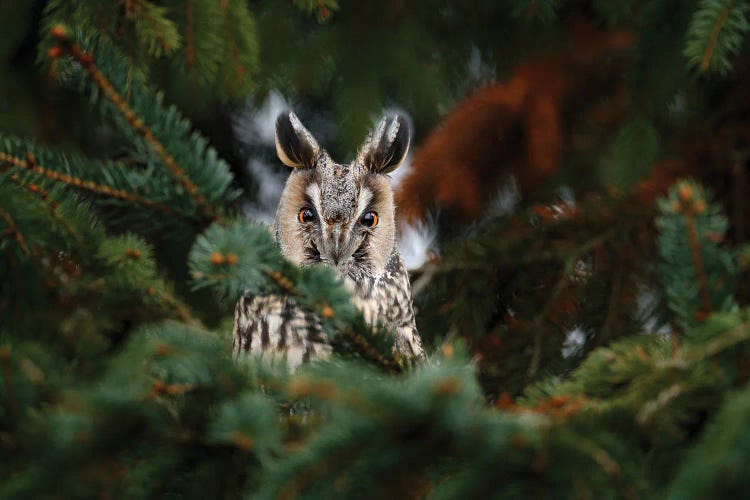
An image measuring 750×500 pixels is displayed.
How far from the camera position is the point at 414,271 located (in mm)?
3053

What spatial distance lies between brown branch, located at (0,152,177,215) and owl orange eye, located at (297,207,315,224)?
95 centimetres

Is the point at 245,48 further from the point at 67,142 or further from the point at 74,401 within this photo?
the point at 74,401

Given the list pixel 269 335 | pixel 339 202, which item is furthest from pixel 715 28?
pixel 269 335

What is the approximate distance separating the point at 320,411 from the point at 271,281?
1.04 feet

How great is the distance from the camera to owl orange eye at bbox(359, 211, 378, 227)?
2.57 m

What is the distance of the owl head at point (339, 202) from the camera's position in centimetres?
250

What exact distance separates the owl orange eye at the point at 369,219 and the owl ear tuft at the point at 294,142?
Result: 20 centimetres

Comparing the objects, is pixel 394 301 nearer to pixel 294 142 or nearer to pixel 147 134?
pixel 294 142

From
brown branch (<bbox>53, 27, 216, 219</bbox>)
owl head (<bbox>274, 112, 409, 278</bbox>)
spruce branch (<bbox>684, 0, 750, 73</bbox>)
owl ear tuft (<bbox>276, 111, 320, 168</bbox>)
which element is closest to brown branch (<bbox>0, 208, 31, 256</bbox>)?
brown branch (<bbox>53, 27, 216, 219</bbox>)

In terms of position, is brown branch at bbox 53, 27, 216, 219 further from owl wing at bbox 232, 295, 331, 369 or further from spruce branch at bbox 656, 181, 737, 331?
owl wing at bbox 232, 295, 331, 369

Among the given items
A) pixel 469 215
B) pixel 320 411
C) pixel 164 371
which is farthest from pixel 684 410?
pixel 469 215

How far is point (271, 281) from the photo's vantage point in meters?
1.37

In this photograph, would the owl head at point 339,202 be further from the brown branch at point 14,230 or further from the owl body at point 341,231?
the brown branch at point 14,230

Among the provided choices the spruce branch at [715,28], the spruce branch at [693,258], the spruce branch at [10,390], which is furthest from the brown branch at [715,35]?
the spruce branch at [10,390]
